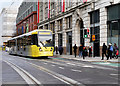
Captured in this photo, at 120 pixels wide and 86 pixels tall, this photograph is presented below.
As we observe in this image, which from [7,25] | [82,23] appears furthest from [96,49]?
[7,25]

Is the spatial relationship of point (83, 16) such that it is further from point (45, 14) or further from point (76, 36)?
point (45, 14)

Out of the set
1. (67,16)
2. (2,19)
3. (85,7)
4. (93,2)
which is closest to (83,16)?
Result: (85,7)

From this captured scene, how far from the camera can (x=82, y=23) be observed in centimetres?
4081

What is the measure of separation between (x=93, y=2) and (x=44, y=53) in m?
10.2

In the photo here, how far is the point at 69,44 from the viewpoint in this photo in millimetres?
45812

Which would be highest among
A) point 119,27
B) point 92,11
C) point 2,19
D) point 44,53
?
point 2,19

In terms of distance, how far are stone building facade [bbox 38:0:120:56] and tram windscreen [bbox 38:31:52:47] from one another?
4947 mm

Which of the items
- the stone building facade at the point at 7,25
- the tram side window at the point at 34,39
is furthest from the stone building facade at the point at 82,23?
the stone building facade at the point at 7,25

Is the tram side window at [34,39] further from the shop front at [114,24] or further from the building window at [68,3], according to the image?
the building window at [68,3]

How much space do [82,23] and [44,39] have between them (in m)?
11.2

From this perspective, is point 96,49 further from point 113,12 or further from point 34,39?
point 34,39

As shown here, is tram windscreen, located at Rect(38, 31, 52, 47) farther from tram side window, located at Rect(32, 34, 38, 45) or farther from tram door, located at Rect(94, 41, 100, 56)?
tram door, located at Rect(94, 41, 100, 56)

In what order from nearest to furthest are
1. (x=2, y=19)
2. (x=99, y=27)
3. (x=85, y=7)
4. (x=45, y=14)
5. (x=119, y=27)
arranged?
(x=119, y=27) < (x=99, y=27) < (x=85, y=7) < (x=45, y=14) < (x=2, y=19)

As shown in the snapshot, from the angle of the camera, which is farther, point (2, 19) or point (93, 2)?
point (2, 19)
